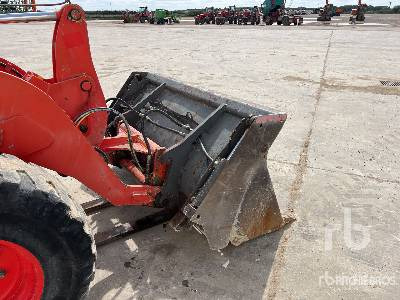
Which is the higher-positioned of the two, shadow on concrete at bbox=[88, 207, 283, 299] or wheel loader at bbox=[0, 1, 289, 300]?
wheel loader at bbox=[0, 1, 289, 300]

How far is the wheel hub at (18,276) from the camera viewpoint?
196cm

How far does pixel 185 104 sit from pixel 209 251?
4.21 feet

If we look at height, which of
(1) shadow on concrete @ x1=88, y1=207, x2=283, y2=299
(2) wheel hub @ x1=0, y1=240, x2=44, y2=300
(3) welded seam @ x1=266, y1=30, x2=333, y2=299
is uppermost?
(2) wheel hub @ x1=0, y1=240, x2=44, y2=300

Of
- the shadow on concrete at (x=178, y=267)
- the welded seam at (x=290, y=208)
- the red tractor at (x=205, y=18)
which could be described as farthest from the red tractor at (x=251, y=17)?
the shadow on concrete at (x=178, y=267)

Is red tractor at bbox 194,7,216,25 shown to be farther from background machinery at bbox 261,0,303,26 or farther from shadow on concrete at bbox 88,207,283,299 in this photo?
shadow on concrete at bbox 88,207,283,299

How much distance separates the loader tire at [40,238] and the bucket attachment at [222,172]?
855 mm

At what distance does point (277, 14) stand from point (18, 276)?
37065 millimetres

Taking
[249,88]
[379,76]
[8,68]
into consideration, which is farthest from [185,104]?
[379,76]

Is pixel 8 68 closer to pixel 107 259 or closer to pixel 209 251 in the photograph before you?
pixel 107 259

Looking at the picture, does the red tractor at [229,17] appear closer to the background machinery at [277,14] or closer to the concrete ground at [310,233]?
the background machinery at [277,14]

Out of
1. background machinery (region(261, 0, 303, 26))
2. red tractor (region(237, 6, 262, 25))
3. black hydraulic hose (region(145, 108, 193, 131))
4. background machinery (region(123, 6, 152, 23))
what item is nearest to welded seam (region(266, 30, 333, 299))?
black hydraulic hose (region(145, 108, 193, 131))

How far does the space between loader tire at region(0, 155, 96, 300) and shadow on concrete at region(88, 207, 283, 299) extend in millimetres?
540

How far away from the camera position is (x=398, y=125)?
580 centimetres

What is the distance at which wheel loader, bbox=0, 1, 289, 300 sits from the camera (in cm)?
187
